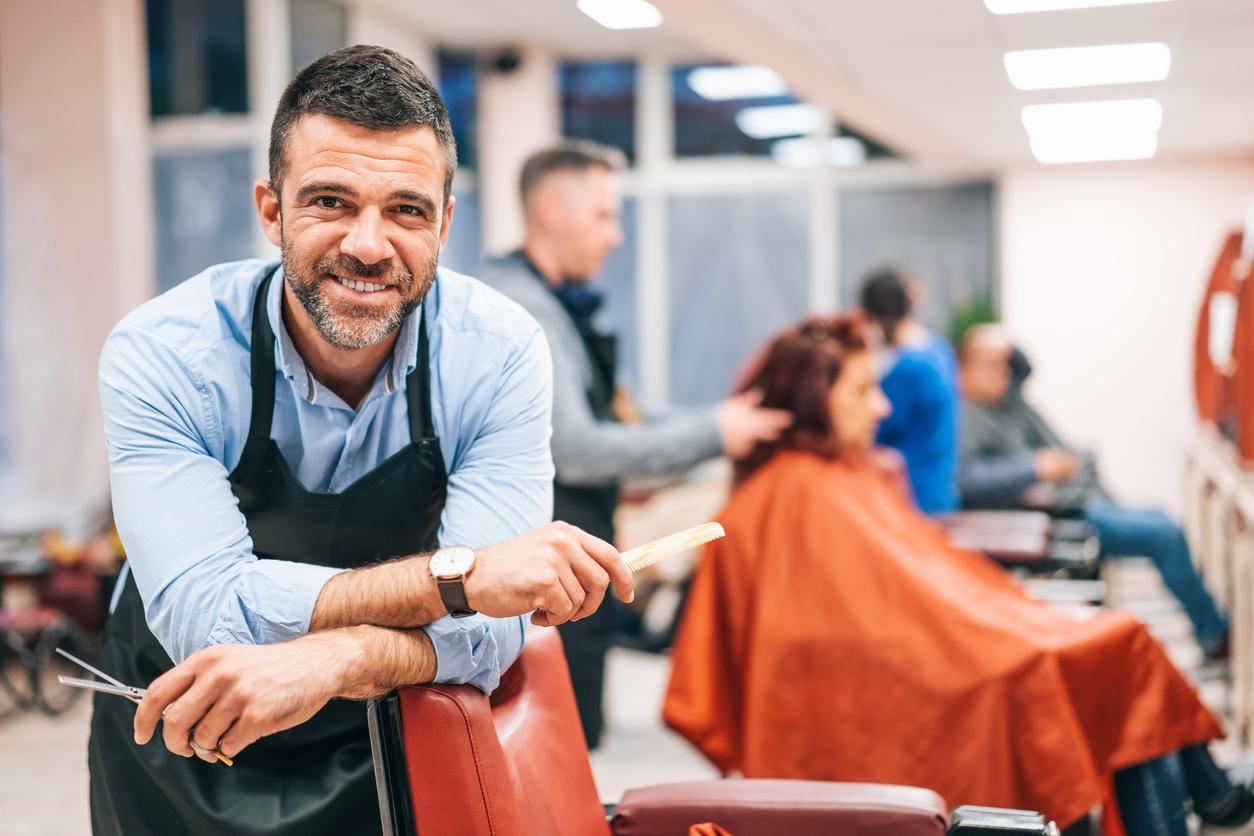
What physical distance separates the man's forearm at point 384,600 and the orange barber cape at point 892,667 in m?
1.49

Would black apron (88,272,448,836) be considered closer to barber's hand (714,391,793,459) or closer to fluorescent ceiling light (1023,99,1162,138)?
barber's hand (714,391,793,459)

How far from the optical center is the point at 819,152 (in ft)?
25.2

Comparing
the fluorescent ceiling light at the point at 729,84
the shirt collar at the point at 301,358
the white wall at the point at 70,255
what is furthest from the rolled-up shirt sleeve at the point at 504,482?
the fluorescent ceiling light at the point at 729,84

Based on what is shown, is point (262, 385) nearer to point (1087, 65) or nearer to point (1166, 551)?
point (1087, 65)

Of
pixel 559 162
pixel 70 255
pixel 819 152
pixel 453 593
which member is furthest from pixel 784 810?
pixel 819 152

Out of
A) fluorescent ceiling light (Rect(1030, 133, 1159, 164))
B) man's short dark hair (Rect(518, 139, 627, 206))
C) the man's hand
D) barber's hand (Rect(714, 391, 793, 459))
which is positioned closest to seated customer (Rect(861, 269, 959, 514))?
barber's hand (Rect(714, 391, 793, 459))

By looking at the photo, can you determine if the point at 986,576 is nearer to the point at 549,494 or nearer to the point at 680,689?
the point at 680,689

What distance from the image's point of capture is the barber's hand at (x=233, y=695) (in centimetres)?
107

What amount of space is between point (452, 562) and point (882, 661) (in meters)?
1.52

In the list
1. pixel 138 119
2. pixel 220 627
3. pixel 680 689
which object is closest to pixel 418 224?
pixel 220 627

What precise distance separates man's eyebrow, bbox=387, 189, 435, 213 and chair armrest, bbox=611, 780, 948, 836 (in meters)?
0.76

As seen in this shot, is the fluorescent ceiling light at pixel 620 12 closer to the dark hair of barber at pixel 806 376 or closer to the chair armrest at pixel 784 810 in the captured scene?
the dark hair of barber at pixel 806 376

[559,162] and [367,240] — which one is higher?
[559,162]

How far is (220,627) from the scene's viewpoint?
1.19 metres
